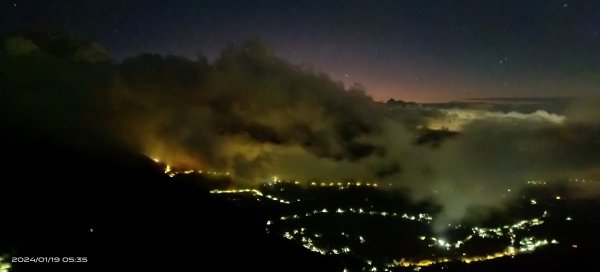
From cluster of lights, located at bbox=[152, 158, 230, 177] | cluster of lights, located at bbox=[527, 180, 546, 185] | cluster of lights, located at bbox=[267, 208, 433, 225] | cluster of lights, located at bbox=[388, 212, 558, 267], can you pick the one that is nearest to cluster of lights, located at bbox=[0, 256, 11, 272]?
cluster of lights, located at bbox=[152, 158, 230, 177]

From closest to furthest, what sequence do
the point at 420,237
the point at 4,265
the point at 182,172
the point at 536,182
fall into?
the point at 4,265, the point at 420,237, the point at 182,172, the point at 536,182

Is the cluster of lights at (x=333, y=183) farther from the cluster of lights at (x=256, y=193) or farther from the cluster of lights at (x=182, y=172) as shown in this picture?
the cluster of lights at (x=182, y=172)

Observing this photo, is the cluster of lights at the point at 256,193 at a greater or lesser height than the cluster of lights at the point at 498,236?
greater

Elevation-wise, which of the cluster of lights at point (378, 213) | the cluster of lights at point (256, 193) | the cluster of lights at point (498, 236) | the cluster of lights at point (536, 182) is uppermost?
the cluster of lights at point (536, 182)

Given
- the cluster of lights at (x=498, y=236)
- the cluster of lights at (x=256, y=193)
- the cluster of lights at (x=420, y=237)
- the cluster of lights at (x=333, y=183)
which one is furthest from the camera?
the cluster of lights at (x=333, y=183)

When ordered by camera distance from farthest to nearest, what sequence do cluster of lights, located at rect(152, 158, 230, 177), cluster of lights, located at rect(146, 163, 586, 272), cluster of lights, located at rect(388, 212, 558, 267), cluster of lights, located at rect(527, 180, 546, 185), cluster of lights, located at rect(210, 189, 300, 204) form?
cluster of lights, located at rect(527, 180, 546, 185) → cluster of lights, located at rect(210, 189, 300, 204) → cluster of lights, located at rect(152, 158, 230, 177) → cluster of lights, located at rect(388, 212, 558, 267) → cluster of lights, located at rect(146, 163, 586, 272)

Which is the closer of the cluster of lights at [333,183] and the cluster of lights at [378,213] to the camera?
the cluster of lights at [378,213]

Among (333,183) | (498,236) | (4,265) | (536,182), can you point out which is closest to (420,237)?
(498,236)

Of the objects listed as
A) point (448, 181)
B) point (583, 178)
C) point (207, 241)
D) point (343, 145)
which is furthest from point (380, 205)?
point (583, 178)

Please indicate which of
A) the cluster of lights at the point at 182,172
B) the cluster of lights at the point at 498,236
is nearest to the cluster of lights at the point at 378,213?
the cluster of lights at the point at 498,236

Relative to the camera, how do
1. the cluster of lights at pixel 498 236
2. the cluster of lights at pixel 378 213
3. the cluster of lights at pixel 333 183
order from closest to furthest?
the cluster of lights at pixel 498 236, the cluster of lights at pixel 378 213, the cluster of lights at pixel 333 183

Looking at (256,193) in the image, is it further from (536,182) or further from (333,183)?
(536,182)

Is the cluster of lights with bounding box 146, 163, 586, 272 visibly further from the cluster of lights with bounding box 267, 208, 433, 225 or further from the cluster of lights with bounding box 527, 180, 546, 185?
the cluster of lights with bounding box 527, 180, 546, 185
